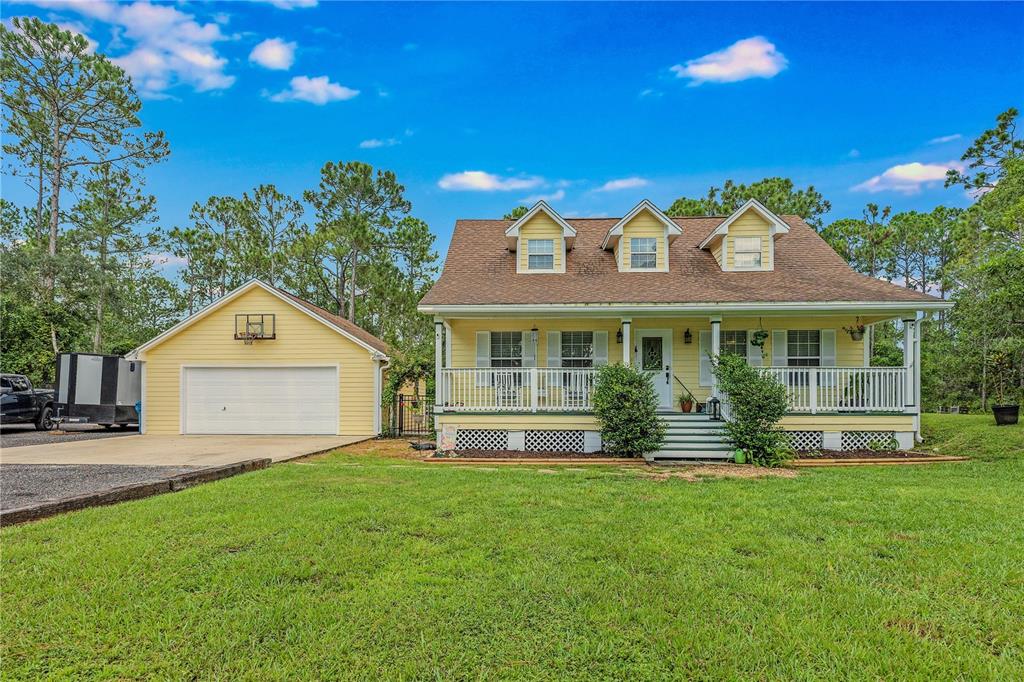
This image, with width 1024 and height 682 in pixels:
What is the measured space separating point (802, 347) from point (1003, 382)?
1408 centimetres

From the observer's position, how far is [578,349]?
1317 cm

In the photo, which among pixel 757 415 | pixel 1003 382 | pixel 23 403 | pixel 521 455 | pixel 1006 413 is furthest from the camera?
pixel 1003 382

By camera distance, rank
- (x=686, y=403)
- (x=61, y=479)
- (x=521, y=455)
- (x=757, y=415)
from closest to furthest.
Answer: (x=61, y=479)
(x=757, y=415)
(x=521, y=455)
(x=686, y=403)

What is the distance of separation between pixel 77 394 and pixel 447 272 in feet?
40.9

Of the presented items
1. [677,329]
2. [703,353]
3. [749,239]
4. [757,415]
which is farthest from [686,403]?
[749,239]

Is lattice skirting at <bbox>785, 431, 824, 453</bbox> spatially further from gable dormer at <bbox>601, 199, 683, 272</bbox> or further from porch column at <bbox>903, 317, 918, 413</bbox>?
gable dormer at <bbox>601, 199, 683, 272</bbox>

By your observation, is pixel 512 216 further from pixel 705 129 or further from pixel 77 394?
pixel 77 394

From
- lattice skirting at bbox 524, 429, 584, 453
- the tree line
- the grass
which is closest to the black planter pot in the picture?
the grass

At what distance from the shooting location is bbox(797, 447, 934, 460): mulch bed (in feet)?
33.3

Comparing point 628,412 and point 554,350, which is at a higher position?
point 554,350

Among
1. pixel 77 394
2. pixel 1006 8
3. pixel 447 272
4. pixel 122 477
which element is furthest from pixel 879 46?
pixel 77 394

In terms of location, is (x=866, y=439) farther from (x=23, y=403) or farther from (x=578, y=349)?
(x=23, y=403)

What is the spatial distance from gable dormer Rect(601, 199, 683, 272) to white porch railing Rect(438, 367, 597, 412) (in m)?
3.97

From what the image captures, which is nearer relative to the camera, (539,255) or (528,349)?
(528,349)
